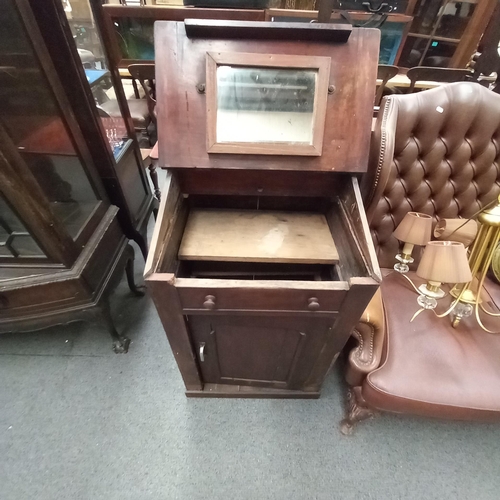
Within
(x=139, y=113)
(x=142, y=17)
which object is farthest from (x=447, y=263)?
(x=142, y=17)

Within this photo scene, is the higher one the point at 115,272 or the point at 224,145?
the point at 224,145

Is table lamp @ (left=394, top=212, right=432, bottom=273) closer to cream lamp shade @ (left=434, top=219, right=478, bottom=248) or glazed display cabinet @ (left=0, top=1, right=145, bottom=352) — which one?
cream lamp shade @ (left=434, top=219, right=478, bottom=248)

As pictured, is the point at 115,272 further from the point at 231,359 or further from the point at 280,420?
the point at 280,420

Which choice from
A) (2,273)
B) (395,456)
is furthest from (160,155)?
(395,456)

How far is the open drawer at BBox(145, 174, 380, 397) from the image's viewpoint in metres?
0.68

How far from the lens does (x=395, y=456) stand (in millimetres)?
1058

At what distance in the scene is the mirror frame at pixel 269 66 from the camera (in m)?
0.74

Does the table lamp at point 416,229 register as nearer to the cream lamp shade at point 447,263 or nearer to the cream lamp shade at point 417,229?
the cream lamp shade at point 417,229

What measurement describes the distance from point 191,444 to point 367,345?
0.73m

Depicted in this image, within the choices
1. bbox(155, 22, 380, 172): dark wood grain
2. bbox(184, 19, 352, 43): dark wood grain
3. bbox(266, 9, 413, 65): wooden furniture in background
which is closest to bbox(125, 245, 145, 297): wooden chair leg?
bbox(155, 22, 380, 172): dark wood grain

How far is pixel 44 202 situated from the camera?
78 centimetres

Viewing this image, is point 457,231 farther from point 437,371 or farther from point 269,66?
point 269,66

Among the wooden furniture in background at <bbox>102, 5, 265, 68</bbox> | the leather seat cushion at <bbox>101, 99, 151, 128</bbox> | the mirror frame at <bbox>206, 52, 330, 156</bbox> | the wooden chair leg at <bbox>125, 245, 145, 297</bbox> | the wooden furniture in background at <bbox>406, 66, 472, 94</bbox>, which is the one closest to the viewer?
the mirror frame at <bbox>206, 52, 330, 156</bbox>

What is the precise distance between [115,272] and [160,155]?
0.57 metres
